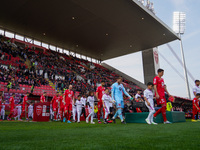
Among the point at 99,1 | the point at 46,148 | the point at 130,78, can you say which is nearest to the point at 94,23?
the point at 99,1

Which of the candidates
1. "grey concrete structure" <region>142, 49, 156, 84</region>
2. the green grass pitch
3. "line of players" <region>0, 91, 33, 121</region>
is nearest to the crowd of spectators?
"line of players" <region>0, 91, 33, 121</region>

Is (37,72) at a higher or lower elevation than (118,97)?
higher

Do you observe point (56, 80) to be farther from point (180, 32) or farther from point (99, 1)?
point (180, 32)

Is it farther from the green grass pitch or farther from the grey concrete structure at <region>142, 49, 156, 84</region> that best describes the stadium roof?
the green grass pitch

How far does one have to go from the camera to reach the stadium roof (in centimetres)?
1841

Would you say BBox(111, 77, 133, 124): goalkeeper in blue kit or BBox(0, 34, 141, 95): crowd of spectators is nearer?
BBox(111, 77, 133, 124): goalkeeper in blue kit

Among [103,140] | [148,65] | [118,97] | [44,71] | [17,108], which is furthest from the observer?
[148,65]

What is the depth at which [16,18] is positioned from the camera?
21.0m

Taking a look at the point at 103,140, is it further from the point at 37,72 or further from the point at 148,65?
the point at 148,65

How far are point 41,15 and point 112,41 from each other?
38.0 feet

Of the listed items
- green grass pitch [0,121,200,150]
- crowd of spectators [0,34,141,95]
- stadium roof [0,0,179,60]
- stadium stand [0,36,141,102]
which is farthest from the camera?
stadium roof [0,0,179,60]

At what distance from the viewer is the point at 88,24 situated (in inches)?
882

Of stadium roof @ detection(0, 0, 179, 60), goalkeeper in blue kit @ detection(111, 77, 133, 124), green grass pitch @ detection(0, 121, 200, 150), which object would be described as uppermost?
stadium roof @ detection(0, 0, 179, 60)

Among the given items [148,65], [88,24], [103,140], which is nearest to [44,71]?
[88,24]
